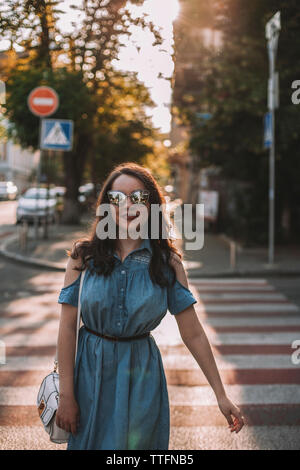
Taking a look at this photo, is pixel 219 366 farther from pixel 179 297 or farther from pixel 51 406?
pixel 51 406

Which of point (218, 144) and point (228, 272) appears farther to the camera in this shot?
point (218, 144)

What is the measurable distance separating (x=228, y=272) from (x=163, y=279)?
10153 mm

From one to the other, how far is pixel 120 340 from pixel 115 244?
1.33 ft

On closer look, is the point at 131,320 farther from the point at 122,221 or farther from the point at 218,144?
the point at 218,144

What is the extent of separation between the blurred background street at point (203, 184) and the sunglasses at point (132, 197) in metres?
0.42

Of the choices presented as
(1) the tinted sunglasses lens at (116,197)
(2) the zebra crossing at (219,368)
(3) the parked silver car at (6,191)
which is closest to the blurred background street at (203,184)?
(2) the zebra crossing at (219,368)

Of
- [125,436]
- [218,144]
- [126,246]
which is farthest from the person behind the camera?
[218,144]

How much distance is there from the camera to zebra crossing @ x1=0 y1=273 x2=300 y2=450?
4133 mm

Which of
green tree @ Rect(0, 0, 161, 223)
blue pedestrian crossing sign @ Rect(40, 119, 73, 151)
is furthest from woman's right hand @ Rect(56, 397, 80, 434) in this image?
blue pedestrian crossing sign @ Rect(40, 119, 73, 151)

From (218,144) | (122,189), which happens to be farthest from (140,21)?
(218,144)

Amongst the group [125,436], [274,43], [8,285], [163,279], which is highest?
[274,43]

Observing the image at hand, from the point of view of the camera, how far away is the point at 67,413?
239cm

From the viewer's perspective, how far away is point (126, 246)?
2.54 metres

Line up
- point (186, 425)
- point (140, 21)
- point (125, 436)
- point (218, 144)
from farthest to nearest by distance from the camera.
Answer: point (218, 144)
point (186, 425)
point (140, 21)
point (125, 436)
